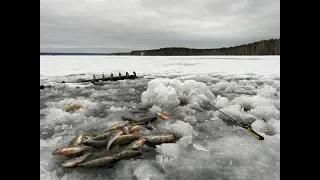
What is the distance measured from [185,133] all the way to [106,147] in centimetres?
188

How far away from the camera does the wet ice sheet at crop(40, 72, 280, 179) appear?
3869 mm

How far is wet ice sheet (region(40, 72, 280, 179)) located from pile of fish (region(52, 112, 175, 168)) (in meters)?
0.14

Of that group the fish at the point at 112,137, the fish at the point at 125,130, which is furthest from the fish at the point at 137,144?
the fish at the point at 125,130

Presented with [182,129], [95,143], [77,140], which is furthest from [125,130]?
[182,129]

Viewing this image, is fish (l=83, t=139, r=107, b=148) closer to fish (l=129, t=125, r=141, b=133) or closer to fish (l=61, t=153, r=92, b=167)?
fish (l=61, t=153, r=92, b=167)

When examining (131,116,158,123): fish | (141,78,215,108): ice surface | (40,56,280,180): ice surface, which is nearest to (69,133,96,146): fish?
(40,56,280,180): ice surface

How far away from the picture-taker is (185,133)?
17.2ft

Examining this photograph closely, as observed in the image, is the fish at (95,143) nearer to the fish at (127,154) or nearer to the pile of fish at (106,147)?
the pile of fish at (106,147)

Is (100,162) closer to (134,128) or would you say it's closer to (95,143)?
(95,143)

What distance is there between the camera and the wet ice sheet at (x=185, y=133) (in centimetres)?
387

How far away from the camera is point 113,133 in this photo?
4855mm

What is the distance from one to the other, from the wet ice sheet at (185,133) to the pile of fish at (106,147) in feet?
0.44
